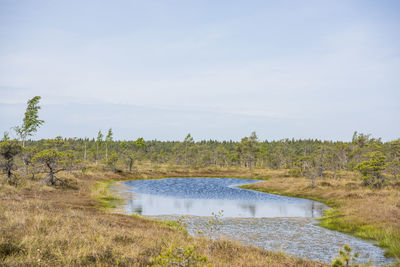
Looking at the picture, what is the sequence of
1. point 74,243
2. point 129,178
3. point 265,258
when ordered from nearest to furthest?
point 74,243 < point 265,258 < point 129,178

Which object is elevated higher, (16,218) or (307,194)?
(16,218)

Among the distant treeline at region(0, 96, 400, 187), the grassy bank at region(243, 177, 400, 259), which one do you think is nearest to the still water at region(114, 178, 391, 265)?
the grassy bank at region(243, 177, 400, 259)

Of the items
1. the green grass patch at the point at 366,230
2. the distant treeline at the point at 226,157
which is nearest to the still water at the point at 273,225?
the green grass patch at the point at 366,230

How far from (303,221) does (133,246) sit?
844 inches

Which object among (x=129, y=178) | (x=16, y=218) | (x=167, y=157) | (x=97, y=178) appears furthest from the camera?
(x=167, y=157)

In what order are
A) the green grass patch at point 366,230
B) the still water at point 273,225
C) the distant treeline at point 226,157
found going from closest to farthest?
the still water at point 273,225
the green grass patch at point 366,230
the distant treeline at point 226,157

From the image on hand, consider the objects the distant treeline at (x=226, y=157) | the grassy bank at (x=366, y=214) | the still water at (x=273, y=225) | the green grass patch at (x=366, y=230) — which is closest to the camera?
the still water at (x=273, y=225)

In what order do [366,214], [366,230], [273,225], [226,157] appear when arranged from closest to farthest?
[366,230] < [366,214] < [273,225] < [226,157]

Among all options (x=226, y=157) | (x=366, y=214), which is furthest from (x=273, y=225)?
(x=226, y=157)

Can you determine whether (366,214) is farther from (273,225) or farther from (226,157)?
(226,157)

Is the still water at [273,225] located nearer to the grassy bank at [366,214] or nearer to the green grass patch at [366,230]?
the green grass patch at [366,230]

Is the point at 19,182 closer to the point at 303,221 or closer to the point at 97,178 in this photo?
the point at 97,178

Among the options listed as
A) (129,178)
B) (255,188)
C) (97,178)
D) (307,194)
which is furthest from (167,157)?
(307,194)

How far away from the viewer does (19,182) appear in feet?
115
